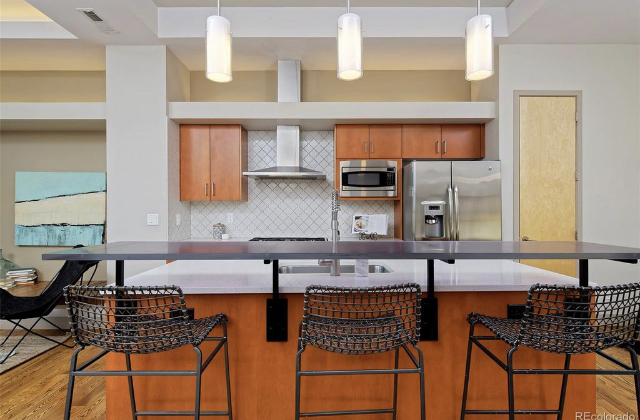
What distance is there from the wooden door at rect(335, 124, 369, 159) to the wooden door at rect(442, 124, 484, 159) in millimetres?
883

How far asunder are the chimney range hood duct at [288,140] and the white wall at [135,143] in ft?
3.22

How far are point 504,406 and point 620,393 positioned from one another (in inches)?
48.9

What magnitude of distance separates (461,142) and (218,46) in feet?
10.1

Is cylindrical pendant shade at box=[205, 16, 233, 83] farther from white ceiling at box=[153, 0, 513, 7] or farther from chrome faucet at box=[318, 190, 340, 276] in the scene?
white ceiling at box=[153, 0, 513, 7]

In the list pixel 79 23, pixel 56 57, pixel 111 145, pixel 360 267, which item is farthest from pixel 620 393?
pixel 56 57

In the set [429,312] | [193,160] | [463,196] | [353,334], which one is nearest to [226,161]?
[193,160]

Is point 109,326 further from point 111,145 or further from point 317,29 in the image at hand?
point 317,29

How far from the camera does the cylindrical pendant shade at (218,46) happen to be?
5.65 ft

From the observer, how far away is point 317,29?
134 inches

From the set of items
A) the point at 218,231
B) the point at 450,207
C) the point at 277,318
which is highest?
the point at 450,207

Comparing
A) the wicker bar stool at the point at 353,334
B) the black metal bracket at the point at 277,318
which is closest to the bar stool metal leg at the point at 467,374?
the wicker bar stool at the point at 353,334

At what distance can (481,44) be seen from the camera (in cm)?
170

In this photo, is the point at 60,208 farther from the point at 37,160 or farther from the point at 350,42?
the point at 350,42

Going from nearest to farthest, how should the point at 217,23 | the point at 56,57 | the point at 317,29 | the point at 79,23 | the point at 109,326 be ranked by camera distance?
the point at 109,326 < the point at 217,23 < the point at 79,23 < the point at 317,29 < the point at 56,57
